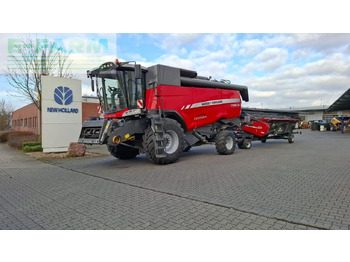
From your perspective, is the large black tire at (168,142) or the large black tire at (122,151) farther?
the large black tire at (122,151)

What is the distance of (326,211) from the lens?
12.9 feet

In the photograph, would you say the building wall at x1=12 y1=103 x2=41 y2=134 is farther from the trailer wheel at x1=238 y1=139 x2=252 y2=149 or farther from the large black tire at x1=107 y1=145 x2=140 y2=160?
the trailer wheel at x1=238 y1=139 x2=252 y2=149

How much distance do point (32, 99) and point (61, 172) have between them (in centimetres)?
985

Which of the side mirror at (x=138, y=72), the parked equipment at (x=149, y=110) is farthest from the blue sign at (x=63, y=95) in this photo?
the side mirror at (x=138, y=72)

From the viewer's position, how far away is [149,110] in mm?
8430

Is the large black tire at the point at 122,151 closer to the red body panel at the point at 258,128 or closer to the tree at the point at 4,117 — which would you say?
the red body panel at the point at 258,128

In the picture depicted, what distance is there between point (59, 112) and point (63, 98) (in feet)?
2.58

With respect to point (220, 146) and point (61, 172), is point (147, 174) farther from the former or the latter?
point (220, 146)

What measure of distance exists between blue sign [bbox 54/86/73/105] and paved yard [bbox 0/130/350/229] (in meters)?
5.94

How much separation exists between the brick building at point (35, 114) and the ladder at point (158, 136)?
17663 millimetres

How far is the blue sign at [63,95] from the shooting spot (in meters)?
12.7

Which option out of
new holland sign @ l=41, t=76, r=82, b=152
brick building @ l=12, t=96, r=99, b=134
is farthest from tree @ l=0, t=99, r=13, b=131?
new holland sign @ l=41, t=76, r=82, b=152

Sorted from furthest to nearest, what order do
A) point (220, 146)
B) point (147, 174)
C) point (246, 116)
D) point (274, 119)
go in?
point (274, 119) → point (246, 116) → point (220, 146) → point (147, 174)

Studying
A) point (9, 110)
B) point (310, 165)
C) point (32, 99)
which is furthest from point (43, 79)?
point (9, 110)
